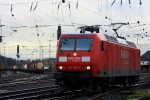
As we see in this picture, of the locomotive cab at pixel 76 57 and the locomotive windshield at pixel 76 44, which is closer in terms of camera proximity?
the locomotive cab at pixel 76 57

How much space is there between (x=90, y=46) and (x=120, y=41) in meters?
5.81

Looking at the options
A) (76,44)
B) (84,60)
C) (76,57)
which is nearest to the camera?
(84,60)

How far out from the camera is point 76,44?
2525cm

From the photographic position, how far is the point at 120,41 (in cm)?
3030

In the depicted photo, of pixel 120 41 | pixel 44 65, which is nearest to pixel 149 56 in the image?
pixel 44 65

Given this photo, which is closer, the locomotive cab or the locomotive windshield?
the locomotive cab

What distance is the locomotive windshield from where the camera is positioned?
2502 cm

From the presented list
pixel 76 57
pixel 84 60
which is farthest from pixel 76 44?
pixel 84 60

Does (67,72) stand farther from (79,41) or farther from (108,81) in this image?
(108,81)

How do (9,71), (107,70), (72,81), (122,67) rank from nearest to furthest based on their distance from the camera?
(72,81) < (107,70) < (122,67) < (9,71)

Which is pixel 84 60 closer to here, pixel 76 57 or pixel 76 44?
pixel 76 57

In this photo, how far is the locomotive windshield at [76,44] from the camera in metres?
25.0

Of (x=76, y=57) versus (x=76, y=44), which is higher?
(x=76, y=44)

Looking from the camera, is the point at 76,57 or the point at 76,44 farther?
the point at 76,44
